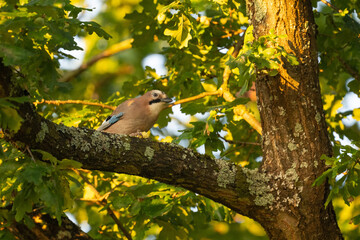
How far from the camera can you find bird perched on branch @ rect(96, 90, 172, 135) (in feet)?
21.8

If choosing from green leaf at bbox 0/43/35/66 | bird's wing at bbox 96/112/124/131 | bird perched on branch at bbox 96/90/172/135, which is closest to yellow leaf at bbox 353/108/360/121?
bird perched on branch at bbox 96/90/172/135

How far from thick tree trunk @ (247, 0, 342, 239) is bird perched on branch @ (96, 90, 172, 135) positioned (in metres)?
1.92

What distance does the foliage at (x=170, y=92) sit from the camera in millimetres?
3861

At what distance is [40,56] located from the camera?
5.08 meters

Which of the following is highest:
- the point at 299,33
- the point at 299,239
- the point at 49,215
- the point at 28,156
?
the point at 299,33

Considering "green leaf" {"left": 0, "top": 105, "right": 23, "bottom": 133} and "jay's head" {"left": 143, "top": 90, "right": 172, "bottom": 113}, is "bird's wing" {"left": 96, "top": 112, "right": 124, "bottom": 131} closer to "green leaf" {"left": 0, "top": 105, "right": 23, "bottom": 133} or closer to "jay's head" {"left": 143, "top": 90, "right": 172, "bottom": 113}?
"jay's head" {"left": 143, "top": 90, "right": 172, "bottom": 113}

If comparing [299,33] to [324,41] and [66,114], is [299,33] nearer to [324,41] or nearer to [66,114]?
[324,41]

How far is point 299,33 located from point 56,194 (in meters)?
2.75

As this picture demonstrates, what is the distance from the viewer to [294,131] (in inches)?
197

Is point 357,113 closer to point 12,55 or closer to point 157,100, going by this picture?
point 157,100

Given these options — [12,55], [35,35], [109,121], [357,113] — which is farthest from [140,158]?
[357,113]

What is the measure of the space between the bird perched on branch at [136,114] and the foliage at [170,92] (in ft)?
0.41

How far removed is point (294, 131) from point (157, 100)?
2.27 m

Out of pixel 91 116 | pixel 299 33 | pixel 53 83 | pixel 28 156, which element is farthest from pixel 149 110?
pixel 28 156
